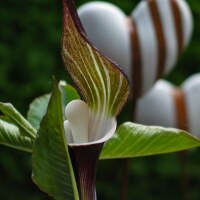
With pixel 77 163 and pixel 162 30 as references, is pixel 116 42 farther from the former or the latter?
pixel 77 163

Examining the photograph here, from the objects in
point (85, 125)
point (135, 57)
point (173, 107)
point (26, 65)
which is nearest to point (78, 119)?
point (85, 125)

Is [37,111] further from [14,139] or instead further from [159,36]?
[159,36]

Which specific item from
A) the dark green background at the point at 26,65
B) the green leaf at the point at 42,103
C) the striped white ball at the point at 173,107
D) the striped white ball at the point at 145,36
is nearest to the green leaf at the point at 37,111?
the green leaf at the point at 42,103

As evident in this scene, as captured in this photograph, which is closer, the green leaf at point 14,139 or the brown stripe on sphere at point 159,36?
the green leaf at point 14,139

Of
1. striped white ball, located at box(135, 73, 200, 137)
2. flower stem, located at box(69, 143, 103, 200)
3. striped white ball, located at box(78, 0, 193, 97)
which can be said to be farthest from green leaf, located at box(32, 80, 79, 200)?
striped white ball, located at box(135, 73, 200, 137)

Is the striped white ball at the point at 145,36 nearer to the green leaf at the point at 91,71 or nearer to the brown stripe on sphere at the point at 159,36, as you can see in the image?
the brown stripe on sphere at the point at 159,36
